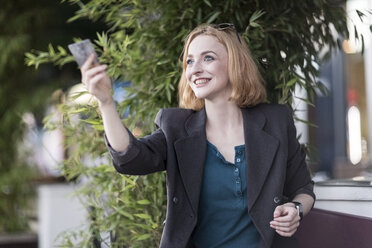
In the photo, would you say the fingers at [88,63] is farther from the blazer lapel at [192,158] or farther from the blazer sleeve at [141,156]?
the blazer lapel at [192,158]

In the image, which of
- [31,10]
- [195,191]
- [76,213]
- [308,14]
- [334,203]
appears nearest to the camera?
[195,191]

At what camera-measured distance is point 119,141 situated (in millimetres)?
1582

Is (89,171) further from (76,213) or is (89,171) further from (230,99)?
(76,213)

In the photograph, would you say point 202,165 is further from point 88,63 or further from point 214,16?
point 214,16

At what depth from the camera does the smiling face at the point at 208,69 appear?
178cm

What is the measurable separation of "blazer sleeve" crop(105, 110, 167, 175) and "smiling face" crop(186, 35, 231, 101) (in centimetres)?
19

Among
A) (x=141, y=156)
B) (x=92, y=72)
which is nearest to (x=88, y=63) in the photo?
(x=92, y=72)

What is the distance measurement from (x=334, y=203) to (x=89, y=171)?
1.22m

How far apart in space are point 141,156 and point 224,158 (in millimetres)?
266

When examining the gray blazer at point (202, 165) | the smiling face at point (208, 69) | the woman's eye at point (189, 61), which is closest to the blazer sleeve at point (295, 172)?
the gray blazer at point (202, 165)

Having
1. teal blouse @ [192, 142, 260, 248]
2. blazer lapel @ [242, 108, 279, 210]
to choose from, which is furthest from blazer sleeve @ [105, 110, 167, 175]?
blazer lapel @ [242, 108, 279, 210]

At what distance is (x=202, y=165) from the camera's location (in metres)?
1.73

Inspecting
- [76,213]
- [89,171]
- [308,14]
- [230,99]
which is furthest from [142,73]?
[76,213]

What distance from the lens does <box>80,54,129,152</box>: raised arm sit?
1498 millimetres
